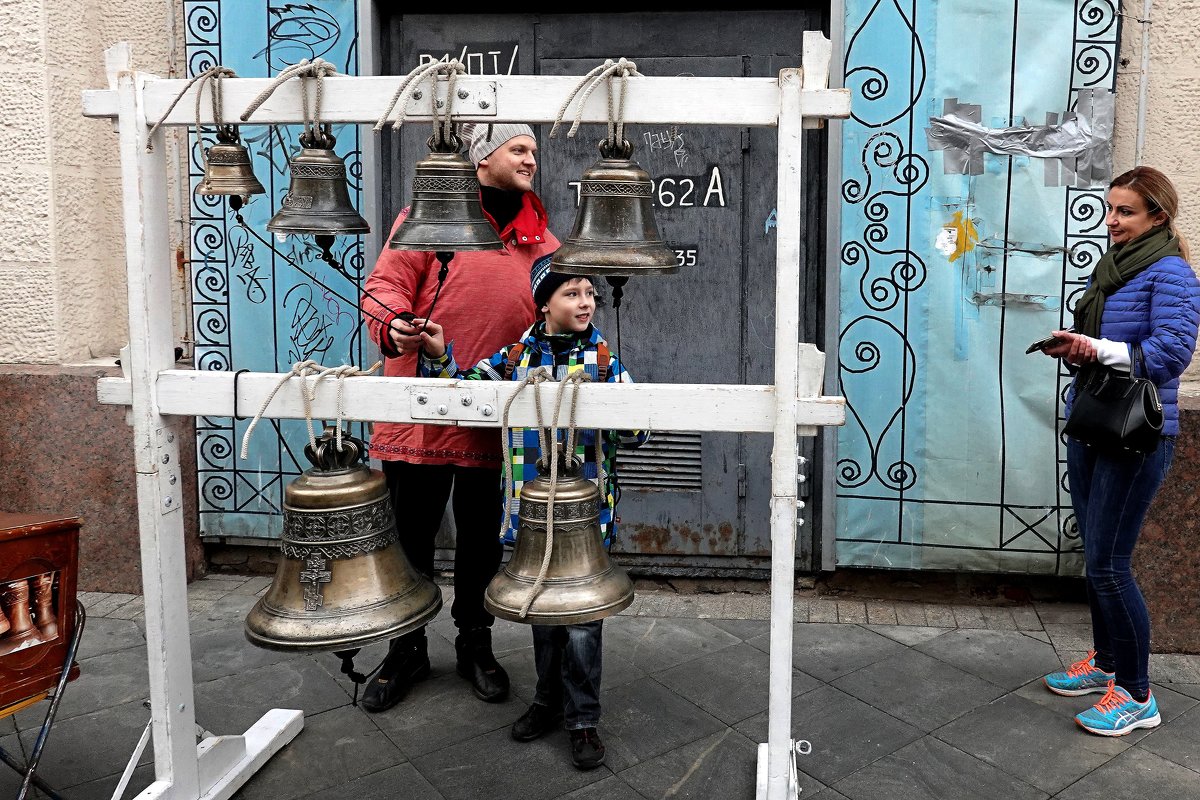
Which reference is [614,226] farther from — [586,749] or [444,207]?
[586,749]

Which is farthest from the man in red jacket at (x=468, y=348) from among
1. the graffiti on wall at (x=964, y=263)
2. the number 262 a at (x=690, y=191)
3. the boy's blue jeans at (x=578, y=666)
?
the graffiti on wall at (x=964, y=263)

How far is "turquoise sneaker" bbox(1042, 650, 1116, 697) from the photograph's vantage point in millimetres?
4141

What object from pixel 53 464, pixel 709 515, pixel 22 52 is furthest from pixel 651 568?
pixel 22 52

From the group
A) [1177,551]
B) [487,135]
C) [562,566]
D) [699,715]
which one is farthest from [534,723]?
[1177,551]

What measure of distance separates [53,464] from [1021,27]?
4741 mm

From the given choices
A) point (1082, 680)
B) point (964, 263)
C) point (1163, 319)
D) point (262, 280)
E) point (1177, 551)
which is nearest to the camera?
point (1163, 319)

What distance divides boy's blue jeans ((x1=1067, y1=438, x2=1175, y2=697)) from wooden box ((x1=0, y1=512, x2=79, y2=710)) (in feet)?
11.0

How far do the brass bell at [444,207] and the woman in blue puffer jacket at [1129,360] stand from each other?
205cm

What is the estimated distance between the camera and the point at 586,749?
365cm

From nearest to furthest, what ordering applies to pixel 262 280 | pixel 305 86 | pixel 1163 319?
pixel 305 86
pixel 1163 319
pixel 262 280

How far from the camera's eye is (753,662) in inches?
177

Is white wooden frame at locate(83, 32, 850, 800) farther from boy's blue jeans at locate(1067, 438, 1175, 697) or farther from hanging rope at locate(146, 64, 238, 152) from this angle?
boy's blue jeans at locate(1067, 438, 1175, 697)

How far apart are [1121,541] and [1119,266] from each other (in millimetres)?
956

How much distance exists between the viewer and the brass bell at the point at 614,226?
9.21 feet
